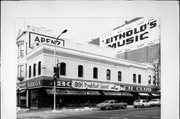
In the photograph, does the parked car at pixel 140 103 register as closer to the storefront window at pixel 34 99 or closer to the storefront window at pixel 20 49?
the storefront window at pixel 34 99

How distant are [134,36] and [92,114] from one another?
1326 millimetres

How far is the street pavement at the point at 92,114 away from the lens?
3371 millimetres

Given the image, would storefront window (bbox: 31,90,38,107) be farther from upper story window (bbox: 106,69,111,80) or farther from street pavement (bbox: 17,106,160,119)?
upper story window (bbox: 106,69,111,80)

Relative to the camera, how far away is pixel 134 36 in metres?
3.64

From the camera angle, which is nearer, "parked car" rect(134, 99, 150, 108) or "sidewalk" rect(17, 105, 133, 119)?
"sidewalk" rect(17, 105, 133, 119)

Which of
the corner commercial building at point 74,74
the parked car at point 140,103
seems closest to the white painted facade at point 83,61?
the corner commercial building at point 74,74

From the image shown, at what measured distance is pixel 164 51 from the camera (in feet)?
11.4

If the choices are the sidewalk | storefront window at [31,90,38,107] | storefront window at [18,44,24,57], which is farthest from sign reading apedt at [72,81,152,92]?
storefront window at [18,44,24,57]

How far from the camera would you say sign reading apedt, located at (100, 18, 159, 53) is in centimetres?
349

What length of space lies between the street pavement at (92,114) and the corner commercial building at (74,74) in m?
0.09

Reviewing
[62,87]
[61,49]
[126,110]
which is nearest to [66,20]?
[61,49]

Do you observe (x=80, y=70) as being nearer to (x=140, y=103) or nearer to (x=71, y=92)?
(x=71, y=92)

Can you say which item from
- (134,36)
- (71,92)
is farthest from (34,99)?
(134,36)

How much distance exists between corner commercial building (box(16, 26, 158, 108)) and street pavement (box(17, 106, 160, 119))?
0.09 m
